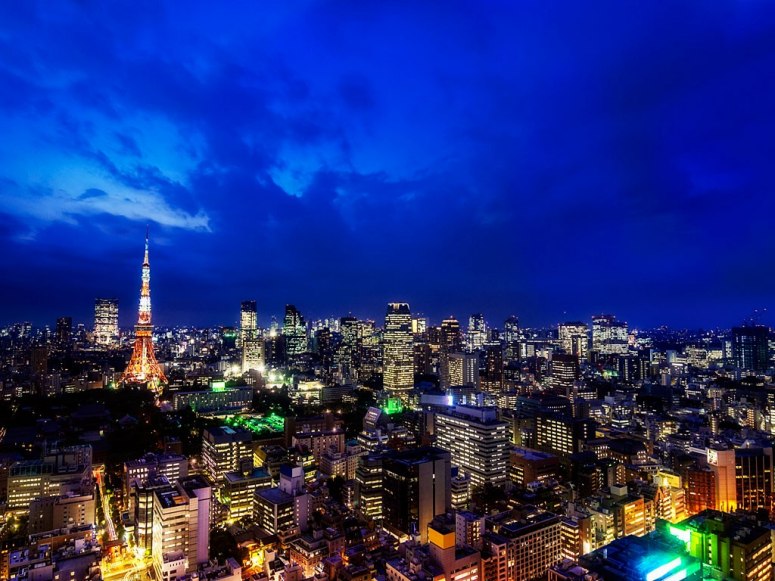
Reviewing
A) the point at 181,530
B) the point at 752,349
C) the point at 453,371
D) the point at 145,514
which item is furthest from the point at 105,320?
the point at 752,349

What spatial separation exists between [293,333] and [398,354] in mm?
18456

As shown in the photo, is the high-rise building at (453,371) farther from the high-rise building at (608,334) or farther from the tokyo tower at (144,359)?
the high-rise building at (608,334)

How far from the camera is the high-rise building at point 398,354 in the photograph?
107ft

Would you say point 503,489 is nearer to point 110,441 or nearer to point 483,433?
point 483,433

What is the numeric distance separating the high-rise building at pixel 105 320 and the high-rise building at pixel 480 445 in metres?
44.5

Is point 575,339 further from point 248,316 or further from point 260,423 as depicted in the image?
point 260,423

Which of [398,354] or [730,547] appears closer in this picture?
[730,547]

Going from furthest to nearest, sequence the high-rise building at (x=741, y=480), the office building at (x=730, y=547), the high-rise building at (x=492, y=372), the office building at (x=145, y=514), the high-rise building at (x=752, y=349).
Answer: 1. the high-rise building at (x=752, y=349)
2. the high-rise building at (x=492, y=372)
3. the high-rise building at (x=741, y=480)
4. the office building at (x=145, y=514)
5. the office building at (x=730, y=547)

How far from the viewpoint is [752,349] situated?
35969mm

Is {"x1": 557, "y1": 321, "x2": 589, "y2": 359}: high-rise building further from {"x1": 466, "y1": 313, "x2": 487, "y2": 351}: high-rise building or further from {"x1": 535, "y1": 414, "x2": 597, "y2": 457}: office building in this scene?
{"x1": 535, "y1": 414, "x2": 597, "y2": 457}: office building

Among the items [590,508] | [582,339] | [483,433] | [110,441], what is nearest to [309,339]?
[582,339]

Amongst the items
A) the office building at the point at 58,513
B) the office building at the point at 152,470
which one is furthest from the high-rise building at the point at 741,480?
the office building at the point at 58,513

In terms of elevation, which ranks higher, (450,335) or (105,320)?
(105,320)

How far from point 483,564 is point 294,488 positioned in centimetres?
506
